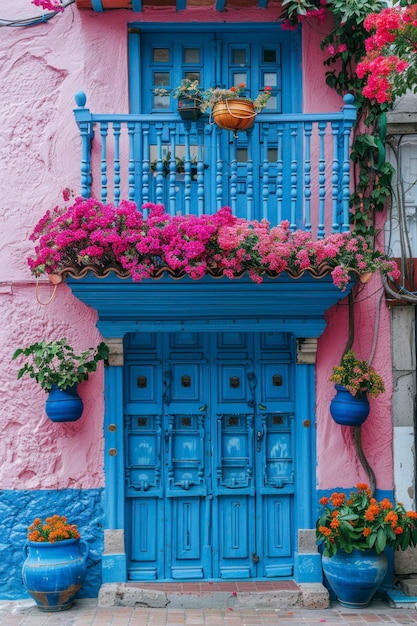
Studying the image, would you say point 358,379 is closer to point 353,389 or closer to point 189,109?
point 353,389

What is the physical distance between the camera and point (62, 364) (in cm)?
649

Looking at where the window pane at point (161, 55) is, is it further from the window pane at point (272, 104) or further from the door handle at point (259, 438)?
the door handle at point (259, 438)

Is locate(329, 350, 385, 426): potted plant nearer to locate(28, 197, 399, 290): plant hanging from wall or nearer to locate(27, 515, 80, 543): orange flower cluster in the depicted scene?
locate(28, 197, 399, 290): plant hanging from wall

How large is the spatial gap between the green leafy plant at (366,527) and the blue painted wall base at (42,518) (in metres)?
1.90

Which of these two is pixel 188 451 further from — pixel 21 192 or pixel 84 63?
pixel 84 63

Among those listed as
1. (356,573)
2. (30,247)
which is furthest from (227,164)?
(356,573)

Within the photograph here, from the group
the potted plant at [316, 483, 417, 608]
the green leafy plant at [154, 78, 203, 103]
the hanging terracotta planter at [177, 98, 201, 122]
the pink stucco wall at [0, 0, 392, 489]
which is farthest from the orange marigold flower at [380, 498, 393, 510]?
the green leafy plant at [154, 78, 203, 103]

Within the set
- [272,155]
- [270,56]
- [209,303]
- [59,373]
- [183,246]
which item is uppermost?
[270,56]

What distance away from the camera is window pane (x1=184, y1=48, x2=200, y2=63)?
708cm

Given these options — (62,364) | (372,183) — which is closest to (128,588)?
(62,364)

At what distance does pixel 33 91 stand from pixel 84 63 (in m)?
0.51

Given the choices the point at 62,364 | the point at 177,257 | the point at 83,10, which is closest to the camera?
the point at 177,257

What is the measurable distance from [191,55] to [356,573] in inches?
184

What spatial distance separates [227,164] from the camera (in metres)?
6.77
